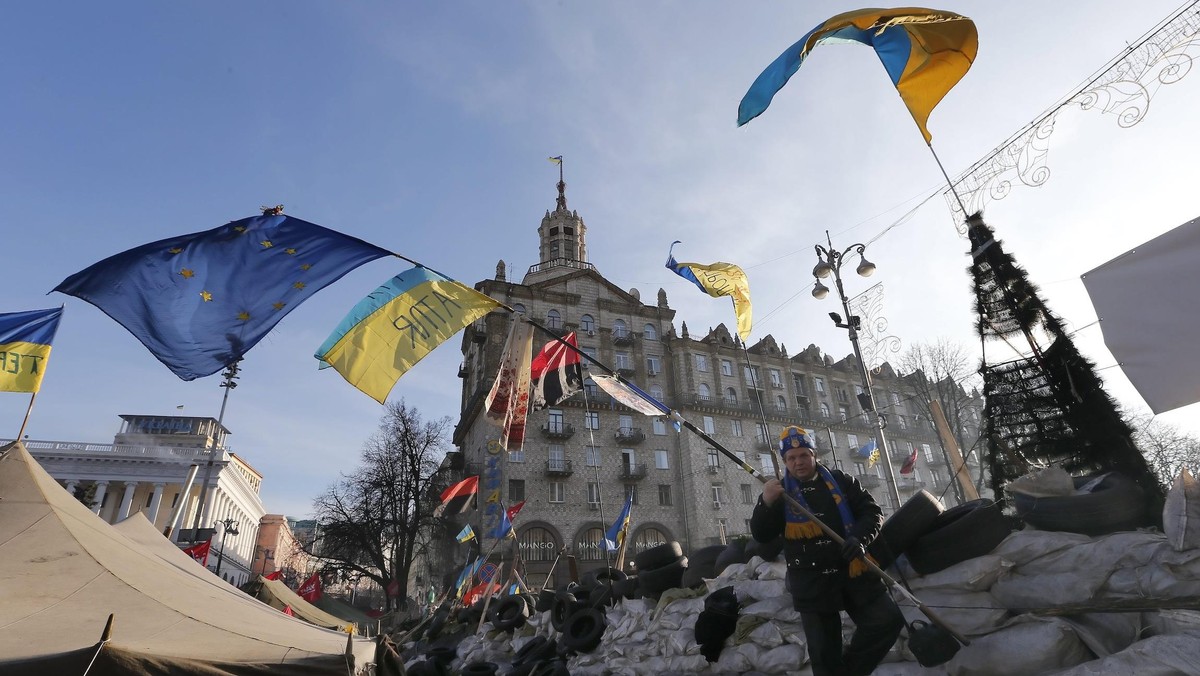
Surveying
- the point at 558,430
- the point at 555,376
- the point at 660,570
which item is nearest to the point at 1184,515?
the point at 660,570

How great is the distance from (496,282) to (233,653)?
113 ft

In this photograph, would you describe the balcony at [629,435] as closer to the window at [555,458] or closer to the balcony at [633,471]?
the balcony at [633,471]

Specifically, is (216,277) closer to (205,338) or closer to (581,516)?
(205,338)

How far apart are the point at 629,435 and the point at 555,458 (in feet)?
17.3

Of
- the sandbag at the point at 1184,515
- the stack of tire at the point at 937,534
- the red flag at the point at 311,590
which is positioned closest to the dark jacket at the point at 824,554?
the stack of tire at the point at 937,534

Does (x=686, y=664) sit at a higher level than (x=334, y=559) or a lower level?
lower

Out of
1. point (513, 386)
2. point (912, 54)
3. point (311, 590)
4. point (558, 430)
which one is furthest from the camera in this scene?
point (558, 430)

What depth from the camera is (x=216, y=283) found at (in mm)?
5805

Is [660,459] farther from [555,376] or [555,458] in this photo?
[555,376]

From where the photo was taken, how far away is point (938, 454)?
49156 mm

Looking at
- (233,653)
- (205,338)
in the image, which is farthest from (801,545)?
(205,338)

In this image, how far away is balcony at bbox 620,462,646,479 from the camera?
35375 mm

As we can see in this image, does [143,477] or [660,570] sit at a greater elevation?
[143,477]

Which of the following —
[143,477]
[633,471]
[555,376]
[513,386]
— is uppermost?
[143,477]
